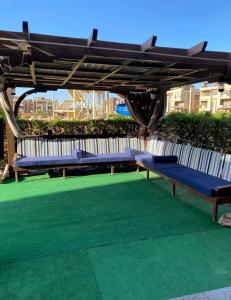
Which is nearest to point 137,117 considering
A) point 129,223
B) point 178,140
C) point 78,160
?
point 178,140

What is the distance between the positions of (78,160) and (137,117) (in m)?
2.63

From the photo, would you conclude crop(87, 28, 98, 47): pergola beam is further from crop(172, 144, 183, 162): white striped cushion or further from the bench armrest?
crop(172, 144, 183, 162): white striped cushion

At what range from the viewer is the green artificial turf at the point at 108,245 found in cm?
264

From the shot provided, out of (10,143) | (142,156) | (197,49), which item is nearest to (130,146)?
(142,156)

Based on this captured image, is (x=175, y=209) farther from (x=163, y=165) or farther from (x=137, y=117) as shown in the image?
(x=137, y=117)

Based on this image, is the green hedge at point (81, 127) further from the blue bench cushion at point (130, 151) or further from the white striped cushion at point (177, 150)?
the white striped cushion at point (177, 150)

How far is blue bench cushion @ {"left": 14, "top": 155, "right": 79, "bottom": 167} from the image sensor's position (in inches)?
258

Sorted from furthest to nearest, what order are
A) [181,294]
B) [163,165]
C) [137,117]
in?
[137,117] → [163,165] → [181,294]

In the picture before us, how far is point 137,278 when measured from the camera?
9.07ft

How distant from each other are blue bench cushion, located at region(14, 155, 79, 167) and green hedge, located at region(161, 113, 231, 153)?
319 cm

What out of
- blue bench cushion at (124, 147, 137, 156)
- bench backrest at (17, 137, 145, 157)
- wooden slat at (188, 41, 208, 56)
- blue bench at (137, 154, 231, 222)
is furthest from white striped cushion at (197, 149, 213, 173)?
bench backrest at (17, 137, 145, 157)

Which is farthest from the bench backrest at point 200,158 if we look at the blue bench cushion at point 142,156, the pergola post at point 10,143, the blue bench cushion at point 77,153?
the pergola post at point 10,143

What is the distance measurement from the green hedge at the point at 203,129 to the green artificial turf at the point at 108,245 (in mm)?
1950

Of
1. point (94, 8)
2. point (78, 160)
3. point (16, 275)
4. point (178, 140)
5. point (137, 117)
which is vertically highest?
point (94, 8)
